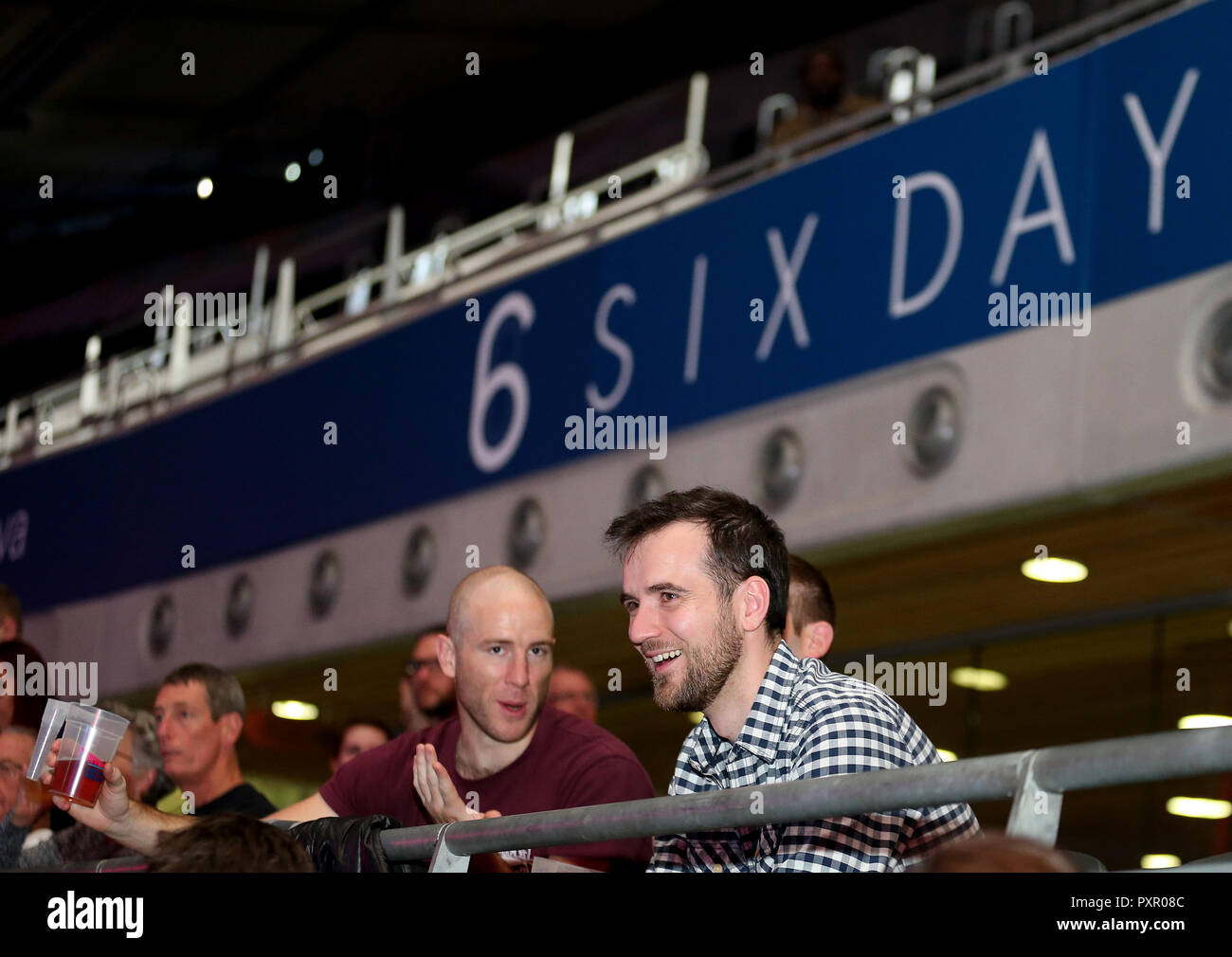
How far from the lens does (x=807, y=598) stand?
2.99 meters

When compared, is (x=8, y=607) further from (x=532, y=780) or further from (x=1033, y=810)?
(x=1033, y=810)

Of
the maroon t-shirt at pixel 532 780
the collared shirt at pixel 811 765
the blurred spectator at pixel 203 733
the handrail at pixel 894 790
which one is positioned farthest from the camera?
the blurred spectator at pixel 203 733

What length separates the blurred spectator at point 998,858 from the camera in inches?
54.4

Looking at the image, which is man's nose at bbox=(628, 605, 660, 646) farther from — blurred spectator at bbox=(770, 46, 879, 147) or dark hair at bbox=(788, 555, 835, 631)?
blurred spectator at bbox=(770, 46, 879, 147)

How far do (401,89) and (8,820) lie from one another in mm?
6792

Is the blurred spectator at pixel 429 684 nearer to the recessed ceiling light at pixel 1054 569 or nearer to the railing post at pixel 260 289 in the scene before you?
the recessed ceiling light at pixel 1054 569

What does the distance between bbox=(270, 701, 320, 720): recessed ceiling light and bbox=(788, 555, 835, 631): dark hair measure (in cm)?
626

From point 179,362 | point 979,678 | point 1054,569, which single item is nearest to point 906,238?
point 1054,569

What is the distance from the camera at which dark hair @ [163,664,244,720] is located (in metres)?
3.76

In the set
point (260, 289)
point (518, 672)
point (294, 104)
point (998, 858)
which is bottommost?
point (998, 858)

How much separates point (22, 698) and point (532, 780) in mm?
1554

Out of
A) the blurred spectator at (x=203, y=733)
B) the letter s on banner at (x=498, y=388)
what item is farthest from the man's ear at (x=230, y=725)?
the letter s on banner at (x=498, y=388)

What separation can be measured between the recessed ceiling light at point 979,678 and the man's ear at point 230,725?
3.95 metres
